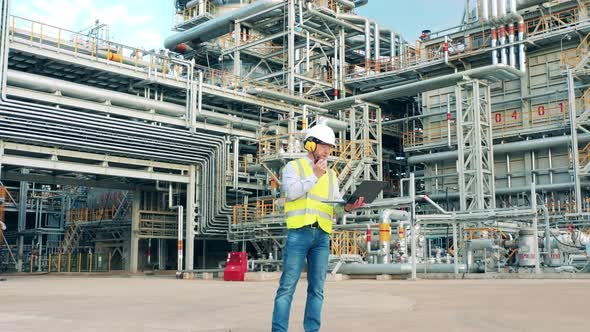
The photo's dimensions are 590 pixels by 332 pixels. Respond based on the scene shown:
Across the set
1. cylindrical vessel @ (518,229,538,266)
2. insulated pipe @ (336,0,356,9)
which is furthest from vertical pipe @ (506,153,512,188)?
insulated pipe @ (336,0,356,9)

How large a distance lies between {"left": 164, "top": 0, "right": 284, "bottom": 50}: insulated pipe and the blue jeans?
27.2m

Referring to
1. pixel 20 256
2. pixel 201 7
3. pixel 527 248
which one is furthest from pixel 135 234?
pixel 527 248

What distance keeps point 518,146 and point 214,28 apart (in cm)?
1664

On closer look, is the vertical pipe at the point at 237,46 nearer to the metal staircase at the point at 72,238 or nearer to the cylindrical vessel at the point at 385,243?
the metal staircase at the point at 72,238

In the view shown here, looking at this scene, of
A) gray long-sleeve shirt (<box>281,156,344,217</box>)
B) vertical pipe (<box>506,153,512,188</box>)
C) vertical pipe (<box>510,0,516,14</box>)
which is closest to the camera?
gray long-sleeve shirt (<box>281,156,344,217</box>)

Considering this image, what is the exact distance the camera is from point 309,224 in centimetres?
452

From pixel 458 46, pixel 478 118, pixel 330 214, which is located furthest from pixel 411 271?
pixel 458 46

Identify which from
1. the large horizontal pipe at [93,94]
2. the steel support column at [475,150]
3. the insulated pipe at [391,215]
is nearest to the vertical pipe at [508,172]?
the steel support column at [475,150]

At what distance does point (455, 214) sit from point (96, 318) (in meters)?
12.3

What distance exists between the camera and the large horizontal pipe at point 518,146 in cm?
2566

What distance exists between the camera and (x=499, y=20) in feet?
86.5

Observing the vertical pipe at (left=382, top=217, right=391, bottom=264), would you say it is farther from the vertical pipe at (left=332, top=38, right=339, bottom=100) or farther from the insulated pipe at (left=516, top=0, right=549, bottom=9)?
the insulated pipe at (left=516, top=0, right=549, bottom=9)

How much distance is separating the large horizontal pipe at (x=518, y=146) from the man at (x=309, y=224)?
75.6ft

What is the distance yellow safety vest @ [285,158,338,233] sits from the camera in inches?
179
